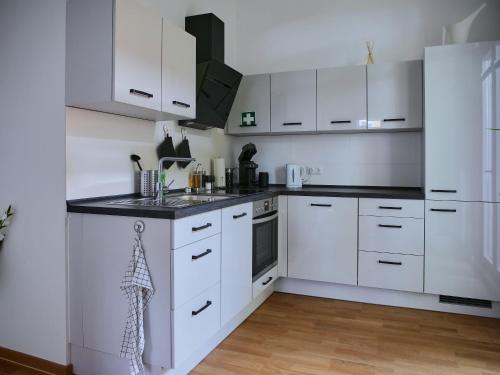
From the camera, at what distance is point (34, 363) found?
2.10 meters

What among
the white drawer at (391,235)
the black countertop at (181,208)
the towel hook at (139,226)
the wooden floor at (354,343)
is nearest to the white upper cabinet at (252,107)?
the black countertop at (181,208)

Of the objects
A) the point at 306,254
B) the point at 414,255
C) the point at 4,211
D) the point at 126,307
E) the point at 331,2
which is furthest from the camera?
the point at 331,2

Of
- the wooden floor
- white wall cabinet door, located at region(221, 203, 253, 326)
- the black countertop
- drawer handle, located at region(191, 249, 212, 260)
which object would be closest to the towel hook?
the black countertop

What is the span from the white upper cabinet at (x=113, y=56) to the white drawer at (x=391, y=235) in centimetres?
183

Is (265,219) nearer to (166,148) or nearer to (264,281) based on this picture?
(264,281)

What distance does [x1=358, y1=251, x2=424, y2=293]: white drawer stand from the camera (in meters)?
2.93

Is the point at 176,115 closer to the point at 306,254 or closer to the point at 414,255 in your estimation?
the point at 306,254

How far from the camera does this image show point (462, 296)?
2.84m

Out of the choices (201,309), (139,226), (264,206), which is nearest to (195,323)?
(201,309)

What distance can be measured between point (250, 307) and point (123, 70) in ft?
6.11

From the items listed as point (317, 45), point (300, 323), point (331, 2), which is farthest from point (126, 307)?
point (331, 2)

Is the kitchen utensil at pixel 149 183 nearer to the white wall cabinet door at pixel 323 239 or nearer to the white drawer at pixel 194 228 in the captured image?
the white drawer at pixel 194 228

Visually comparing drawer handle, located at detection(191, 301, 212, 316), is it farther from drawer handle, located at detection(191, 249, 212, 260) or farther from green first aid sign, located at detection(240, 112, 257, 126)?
green first aid sign, located at detection(240, 112, 257, 126)

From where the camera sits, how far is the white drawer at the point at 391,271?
293 centimetres
